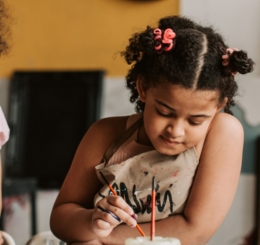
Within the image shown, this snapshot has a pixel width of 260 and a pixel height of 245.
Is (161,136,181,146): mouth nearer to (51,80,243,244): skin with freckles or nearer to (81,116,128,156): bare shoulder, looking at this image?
(51,80,243,244): skin with freckles

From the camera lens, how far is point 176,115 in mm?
979

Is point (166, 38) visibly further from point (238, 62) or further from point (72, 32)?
point (72, 32)

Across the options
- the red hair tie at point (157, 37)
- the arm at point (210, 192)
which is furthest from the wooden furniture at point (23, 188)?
the red hair tie at point (157, 37)

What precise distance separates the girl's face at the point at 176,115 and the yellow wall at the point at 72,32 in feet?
Result: 5.23

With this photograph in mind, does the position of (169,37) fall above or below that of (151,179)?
above

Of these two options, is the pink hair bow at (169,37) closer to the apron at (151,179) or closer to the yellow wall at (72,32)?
the apron at (151,179)

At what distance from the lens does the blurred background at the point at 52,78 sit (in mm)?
2570

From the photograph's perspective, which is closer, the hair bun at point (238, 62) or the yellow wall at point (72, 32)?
the hair bun at point (238, 62)

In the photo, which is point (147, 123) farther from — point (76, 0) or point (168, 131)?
point (76, 0)

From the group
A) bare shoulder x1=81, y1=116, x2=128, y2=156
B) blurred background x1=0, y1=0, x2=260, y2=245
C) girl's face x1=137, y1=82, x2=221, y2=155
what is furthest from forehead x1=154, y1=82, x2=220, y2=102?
blurred background x1=0, y1=0, x2=260, y2=245

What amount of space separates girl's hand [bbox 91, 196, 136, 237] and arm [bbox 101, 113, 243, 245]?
0.51 ft

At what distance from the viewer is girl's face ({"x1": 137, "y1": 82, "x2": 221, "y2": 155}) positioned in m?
0.97

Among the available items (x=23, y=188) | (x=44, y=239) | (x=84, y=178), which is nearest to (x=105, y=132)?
(x=84, y=178)

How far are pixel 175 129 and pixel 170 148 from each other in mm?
70
